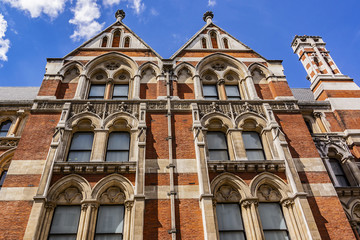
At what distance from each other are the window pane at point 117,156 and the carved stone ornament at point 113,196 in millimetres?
1648

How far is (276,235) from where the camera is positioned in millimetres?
11945

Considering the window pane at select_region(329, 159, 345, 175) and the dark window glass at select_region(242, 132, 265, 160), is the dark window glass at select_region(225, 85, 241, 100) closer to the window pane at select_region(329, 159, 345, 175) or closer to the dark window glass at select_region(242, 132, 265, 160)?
the dark window glass at select_region(242, 132, 265, 160)

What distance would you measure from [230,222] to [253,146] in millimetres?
4379

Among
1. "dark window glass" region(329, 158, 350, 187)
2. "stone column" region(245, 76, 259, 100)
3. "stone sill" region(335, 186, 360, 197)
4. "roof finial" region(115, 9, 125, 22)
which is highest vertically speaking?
"roof finial" region(115, 9, 125, 22)

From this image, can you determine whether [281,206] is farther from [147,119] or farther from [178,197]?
[147,119]

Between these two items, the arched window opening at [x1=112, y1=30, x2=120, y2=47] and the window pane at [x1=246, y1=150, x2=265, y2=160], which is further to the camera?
the arched window opening at [x1=112, y1=30, x2=120, y2=47]

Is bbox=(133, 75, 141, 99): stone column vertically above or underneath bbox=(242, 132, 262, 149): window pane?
above

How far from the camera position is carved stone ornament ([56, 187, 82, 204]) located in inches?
485

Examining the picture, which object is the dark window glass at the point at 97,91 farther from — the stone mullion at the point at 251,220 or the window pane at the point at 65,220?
the stone mullion at the point at 251,220

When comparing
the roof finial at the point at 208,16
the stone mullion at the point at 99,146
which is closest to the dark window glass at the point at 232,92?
the roof finial at the point at 208,16

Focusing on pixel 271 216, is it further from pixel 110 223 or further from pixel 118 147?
pixel 118 147

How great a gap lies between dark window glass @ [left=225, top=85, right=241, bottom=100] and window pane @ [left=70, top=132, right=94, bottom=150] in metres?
8.12

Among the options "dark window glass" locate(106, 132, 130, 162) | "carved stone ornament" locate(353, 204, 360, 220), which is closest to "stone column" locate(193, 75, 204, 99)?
"dark window glass" locate(106, 132, 130, 162)

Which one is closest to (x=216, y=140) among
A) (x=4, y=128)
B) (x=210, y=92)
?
A: (x=210, y=92)
